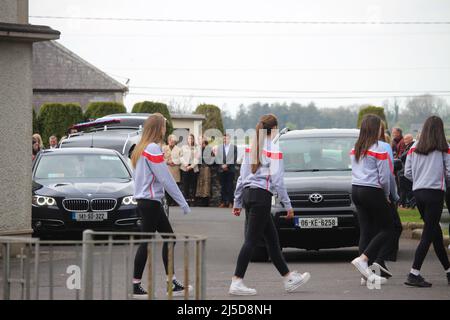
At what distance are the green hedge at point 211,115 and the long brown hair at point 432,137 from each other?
55.4m

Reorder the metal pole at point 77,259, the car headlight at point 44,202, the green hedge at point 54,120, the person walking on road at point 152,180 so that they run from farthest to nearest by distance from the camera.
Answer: the green hedge at point 54,120 < the car headlight at point 44,202 < the person walking on road at point 152,180 < the metal pole at point 77,259

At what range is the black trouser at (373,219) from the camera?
473 inches

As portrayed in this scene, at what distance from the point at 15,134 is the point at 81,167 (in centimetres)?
431

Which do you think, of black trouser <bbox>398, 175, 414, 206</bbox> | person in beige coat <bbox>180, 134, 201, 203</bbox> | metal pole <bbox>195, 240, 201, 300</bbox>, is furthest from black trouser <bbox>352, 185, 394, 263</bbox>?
person in beige coat <bbox>180, 134, 201, 203</bbox>

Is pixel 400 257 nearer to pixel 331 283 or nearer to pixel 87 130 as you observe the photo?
pixel 331 283

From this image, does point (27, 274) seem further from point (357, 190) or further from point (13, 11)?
point (13, 11)

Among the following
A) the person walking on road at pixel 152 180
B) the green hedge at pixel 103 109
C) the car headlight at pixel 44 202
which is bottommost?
the car headlight at pixel 44 202

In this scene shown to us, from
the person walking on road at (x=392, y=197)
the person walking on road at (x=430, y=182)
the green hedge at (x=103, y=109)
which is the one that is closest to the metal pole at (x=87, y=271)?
the person walking on road at (x=430, y=182)

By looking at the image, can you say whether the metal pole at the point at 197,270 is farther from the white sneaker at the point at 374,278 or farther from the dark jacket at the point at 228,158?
the dark jacket at the point at 228,158

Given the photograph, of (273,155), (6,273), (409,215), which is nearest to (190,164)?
(409,215)

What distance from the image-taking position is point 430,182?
12117mm

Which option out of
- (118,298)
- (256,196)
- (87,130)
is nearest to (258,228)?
(256,196)
